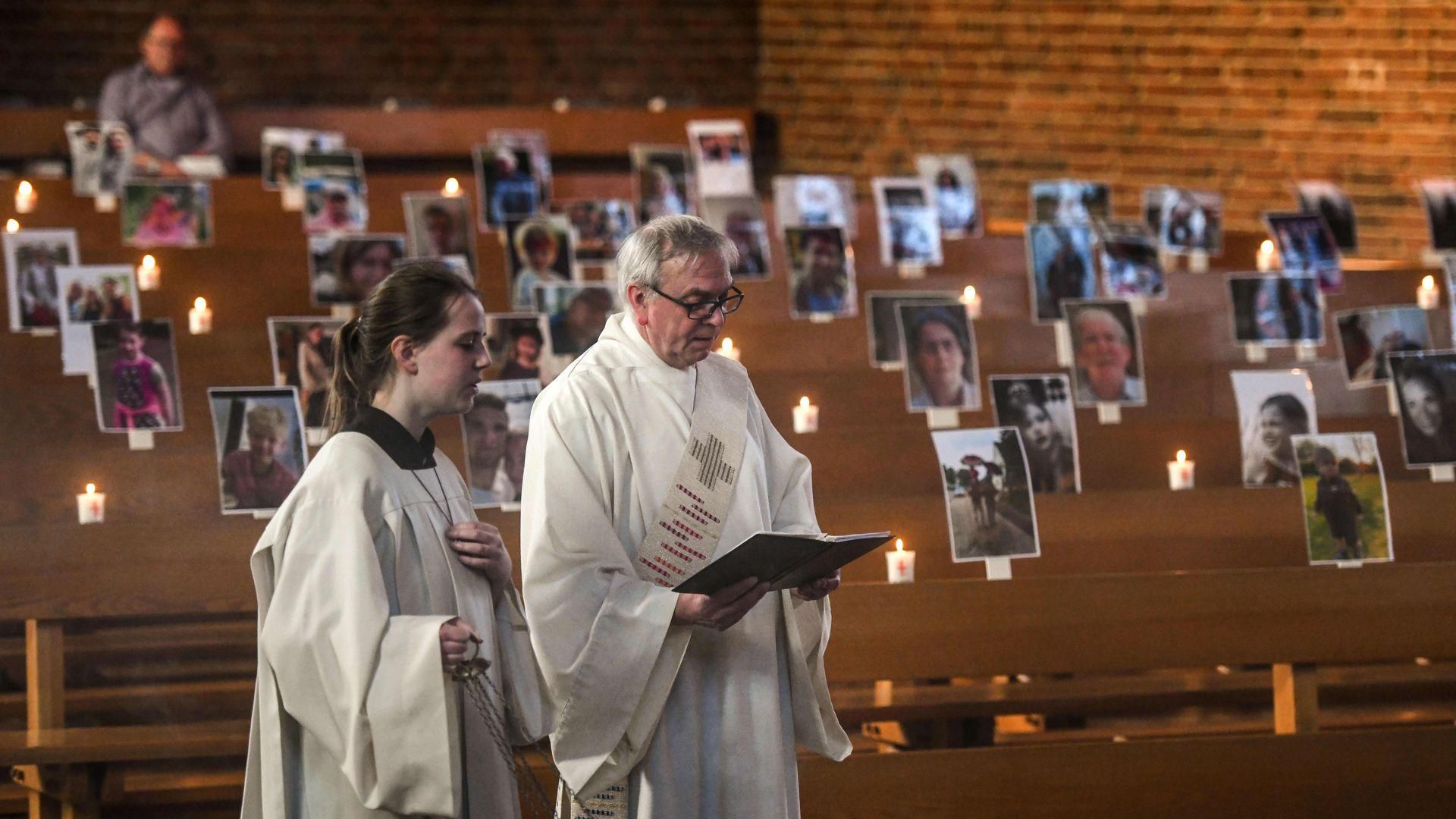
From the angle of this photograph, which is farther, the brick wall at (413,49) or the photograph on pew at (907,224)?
the brick wall at (413,49)

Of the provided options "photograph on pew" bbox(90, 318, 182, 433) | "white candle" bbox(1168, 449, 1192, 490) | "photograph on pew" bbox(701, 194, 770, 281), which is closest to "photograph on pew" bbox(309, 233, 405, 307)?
"photograph on pew" bbox(90, 318, 182, 433)

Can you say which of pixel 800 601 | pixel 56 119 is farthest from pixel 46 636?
pixel 56 119

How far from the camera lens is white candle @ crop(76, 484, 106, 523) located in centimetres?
416

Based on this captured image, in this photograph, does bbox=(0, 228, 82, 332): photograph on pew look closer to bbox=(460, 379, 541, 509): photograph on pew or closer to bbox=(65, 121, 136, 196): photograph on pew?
bbox=(65, 121, 136, 196): photograph on pew

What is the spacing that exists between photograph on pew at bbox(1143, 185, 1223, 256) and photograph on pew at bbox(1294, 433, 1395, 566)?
8.43ft

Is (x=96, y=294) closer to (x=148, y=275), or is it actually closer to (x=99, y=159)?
(x=148, y=275)

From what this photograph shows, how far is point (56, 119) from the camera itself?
858 cm

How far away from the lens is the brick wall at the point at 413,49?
387 inches

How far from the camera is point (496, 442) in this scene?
4293 mm

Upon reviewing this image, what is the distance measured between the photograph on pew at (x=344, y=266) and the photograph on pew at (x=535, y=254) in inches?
17.0

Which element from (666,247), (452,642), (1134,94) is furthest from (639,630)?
(1134,94)

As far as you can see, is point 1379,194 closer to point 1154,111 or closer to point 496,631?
point 1154,111

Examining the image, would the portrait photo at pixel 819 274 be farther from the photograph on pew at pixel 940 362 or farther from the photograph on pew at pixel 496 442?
the photograph on pew at pixel 496 442

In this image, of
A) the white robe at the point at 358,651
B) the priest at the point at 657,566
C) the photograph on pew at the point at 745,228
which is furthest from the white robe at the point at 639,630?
the photograph on pew at the point at 745,228
